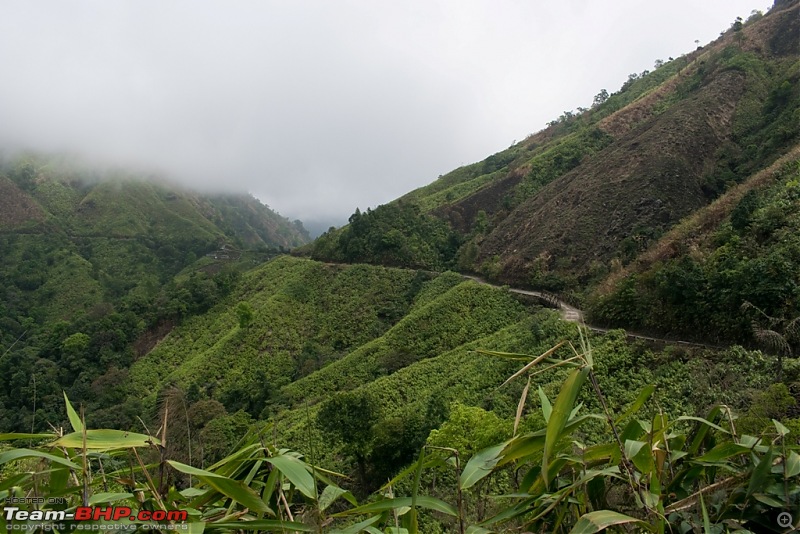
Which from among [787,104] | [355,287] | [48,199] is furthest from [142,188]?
[787,104]

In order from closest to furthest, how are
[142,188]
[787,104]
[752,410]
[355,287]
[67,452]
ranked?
1. [67,452]
2. [752,410]
3. [787,104]
4. [355,287]
5. [142,188]

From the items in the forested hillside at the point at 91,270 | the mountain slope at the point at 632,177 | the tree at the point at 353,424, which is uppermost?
the forested hillside at the point at 91,270

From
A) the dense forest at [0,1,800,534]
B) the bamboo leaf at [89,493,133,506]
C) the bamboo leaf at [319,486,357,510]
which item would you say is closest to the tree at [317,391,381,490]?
the dense forest at [0,1,800,534]

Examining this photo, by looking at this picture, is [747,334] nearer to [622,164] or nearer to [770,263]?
[770,263]

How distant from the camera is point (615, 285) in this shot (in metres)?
15.5

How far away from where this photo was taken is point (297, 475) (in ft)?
3.34

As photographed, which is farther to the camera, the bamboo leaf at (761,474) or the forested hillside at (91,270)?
the forested hillside at (91,270)

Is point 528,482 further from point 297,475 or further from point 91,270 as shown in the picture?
point 91,270

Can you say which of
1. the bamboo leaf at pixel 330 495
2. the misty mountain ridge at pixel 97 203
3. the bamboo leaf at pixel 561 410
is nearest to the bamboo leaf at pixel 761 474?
the bamboo leaf at pixel 561 410

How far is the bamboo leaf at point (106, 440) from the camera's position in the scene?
0.97 m

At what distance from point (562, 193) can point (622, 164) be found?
3795mm

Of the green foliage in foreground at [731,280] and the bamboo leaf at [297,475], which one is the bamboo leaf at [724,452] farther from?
the green foliage in foreground at [731,280]

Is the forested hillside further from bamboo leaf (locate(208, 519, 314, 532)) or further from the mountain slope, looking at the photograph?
the mountain slope

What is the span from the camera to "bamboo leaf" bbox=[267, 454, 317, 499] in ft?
3.28
